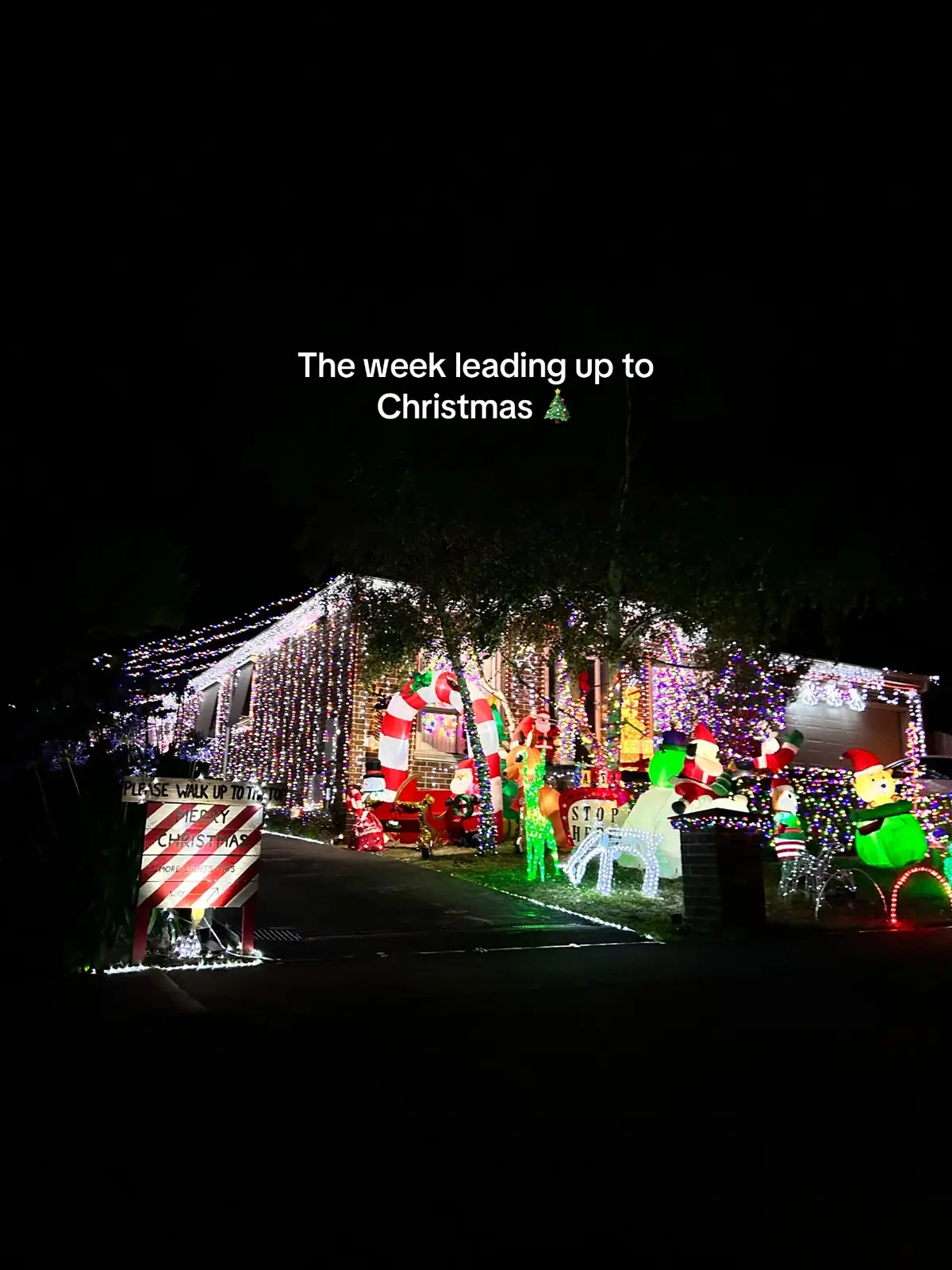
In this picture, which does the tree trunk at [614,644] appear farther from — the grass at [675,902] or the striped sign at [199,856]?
Result: the striped sign at [199,856]

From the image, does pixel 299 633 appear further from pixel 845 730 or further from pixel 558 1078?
pixel 558 1078

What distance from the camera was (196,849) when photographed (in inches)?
265

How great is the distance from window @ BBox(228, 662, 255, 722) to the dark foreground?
61.8ft

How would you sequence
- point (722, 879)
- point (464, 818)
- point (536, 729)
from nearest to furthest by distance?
point (722, 879)
point (536, 729)
point (464, 818)

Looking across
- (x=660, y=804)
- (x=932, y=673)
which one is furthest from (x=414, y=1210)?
(x=932, y=673)

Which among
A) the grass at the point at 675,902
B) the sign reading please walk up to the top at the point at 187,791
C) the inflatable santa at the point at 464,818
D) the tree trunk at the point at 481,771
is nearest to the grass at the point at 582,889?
the grass at the point at 675,902

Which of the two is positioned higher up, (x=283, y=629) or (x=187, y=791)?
(x=283, y=629)

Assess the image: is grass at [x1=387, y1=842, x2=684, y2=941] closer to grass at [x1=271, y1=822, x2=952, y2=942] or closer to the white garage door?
grass at [x1=271, y1=822, x2=952, y2=942]

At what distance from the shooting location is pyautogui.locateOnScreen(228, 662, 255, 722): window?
25.3 meters

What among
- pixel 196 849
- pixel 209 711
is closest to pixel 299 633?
pixel 209 711

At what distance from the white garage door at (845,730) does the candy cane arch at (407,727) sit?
428 inches

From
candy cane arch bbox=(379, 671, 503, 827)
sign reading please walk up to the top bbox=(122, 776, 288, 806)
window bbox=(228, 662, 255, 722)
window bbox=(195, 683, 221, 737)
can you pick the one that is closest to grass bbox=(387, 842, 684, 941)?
candy cane arch bbox=(379, 671, 503, 827)

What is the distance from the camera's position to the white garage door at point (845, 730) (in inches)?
959

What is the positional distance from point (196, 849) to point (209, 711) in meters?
23.7
